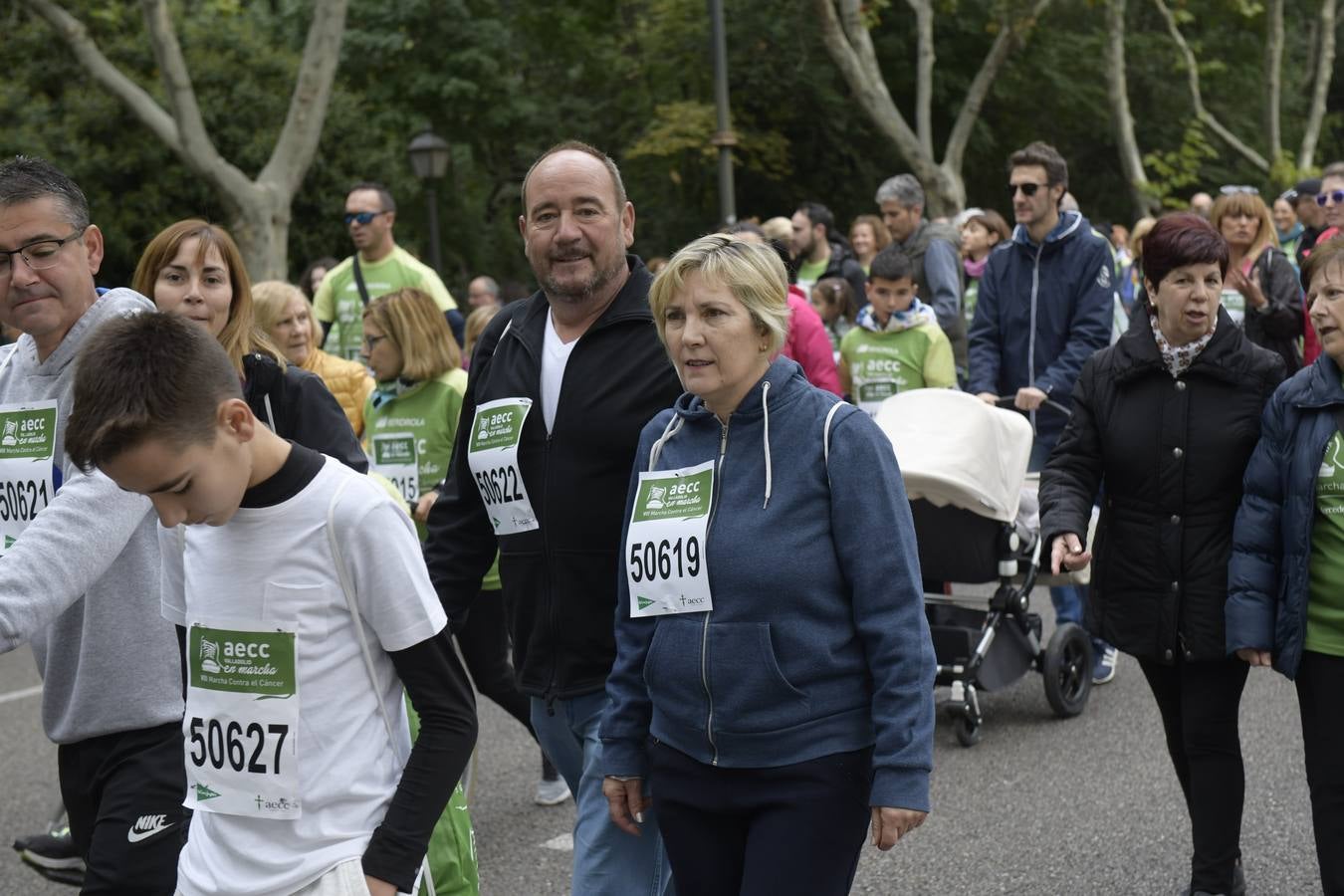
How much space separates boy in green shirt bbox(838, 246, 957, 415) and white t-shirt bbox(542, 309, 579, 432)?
15.2 ft

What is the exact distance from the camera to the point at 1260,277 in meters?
8.84

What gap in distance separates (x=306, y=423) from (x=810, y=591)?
4.94 ft

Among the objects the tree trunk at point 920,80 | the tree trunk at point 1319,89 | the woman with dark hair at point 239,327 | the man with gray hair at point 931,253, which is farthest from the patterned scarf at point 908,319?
the tree trunk at point 1319,89

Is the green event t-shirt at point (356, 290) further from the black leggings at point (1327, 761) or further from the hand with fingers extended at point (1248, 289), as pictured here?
the black leggings at point (1327, 761)

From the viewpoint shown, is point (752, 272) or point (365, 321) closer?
point (752, 272)

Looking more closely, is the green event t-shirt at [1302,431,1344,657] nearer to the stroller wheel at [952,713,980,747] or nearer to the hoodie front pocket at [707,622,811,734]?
the hoodie front pocket at [707,622,811,734]

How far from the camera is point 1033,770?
6438 millimetres

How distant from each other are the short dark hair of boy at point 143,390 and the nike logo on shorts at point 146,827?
1.27m

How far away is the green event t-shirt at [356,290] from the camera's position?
915 centimetres

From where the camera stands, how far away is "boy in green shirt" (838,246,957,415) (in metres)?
8.33

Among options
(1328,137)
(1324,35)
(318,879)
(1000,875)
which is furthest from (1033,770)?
(1328,137)

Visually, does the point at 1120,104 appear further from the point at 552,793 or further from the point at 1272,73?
the point at 552,793

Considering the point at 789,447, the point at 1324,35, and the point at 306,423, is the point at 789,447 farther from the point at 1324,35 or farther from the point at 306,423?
the point at 1324,35

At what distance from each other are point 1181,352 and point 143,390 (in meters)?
3.13
